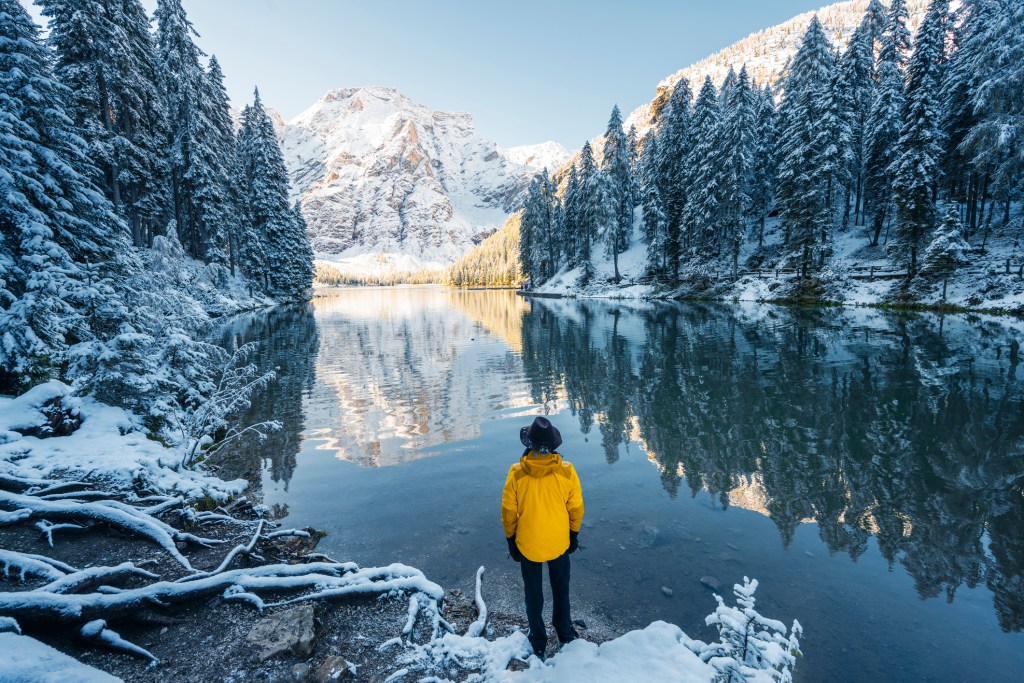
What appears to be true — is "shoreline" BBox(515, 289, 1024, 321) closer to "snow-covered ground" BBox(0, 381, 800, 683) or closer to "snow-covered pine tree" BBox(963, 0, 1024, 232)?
"snow-covered pine tree" BBox(963, 0, 1024, 232)

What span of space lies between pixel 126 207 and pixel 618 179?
5514 cm

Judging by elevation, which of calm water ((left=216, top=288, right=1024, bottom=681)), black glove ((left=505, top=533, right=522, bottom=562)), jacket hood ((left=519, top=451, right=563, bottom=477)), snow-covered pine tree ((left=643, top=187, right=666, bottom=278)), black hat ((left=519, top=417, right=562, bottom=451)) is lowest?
calm water ((left=216, top=288, right=1024, bottom=681))

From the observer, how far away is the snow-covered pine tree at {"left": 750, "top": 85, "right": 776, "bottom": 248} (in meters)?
45.0

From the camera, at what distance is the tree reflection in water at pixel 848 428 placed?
648cm

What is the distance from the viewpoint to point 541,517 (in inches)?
165

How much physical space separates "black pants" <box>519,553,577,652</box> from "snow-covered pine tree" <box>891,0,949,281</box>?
38602 millimetres

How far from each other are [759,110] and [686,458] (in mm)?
53659

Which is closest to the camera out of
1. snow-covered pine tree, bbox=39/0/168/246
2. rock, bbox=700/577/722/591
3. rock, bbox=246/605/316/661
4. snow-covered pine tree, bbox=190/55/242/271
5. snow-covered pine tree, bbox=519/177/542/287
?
rock, bbox=246/605/316/661

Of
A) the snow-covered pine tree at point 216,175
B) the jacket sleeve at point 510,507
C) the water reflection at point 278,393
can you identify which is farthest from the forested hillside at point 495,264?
the jacket sleeve at point 510,507

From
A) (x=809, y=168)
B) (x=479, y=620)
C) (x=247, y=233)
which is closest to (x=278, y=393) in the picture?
(x=479, y=620)

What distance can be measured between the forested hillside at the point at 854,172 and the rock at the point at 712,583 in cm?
3303

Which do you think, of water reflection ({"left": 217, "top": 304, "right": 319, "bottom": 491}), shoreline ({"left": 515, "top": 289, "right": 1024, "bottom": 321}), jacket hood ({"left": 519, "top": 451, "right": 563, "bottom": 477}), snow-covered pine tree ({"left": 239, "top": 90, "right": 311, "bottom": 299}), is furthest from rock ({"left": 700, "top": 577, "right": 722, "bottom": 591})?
snow-covered pine tree ({"left": 239, "top": 90, "right": 311, "bottom": 299})

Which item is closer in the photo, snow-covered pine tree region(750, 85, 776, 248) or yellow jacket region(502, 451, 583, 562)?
yellow jacket region(502, 451, 583, 562)

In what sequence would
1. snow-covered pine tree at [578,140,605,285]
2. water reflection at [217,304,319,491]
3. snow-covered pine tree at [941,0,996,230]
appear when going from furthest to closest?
snow-covered pine tree at [578,140,605,285] → snow-covered pine tree at [941,0,996,230] → water reflection at [217,304,319,491]
